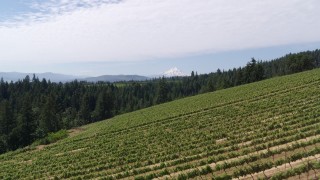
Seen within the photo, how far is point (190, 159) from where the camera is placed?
20.9m

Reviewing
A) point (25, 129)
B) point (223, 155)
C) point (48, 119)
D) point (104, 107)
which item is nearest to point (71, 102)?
point (104, 107)

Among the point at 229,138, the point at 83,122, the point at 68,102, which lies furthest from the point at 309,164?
the point at 68,102

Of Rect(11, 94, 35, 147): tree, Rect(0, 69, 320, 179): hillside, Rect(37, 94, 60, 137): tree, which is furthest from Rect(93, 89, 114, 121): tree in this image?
Rect(0, 69, 320, 179): hillside

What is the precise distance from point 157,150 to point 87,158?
7322mm

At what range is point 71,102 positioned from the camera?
464 ft

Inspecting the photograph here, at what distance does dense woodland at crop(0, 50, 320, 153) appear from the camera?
84.8 m

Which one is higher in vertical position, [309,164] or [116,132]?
[309,164]

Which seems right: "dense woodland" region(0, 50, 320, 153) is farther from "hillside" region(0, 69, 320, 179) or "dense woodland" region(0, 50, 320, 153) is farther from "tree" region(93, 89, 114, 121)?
"hillside" region(0, 69, 320, 179)

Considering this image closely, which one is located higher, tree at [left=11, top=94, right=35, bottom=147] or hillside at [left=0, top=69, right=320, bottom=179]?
hillside at [left=0, top=69, right=320, bottom=179]

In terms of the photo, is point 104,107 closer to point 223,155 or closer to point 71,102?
point 71,102

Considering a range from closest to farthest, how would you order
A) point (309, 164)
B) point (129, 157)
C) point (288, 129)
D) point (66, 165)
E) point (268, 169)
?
point (309, 164)
point (268, 169)
point (288, 129)
point (129, 157)
point (66, 165)

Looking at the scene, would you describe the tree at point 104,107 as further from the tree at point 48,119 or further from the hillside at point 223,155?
the hillside at point 223,155

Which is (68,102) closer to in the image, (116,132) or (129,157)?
(116,132)

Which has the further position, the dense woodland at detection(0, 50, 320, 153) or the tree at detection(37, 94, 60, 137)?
the tree at detection(37, 94, 60, 137)
